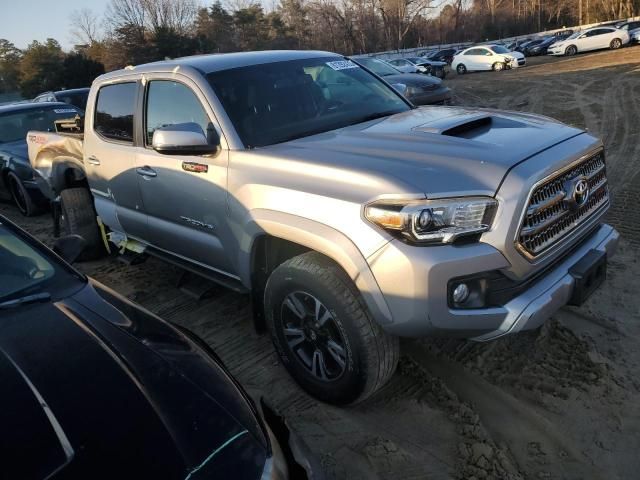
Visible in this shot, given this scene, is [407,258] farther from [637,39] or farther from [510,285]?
[637,39]

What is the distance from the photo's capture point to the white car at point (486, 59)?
88.0 ft

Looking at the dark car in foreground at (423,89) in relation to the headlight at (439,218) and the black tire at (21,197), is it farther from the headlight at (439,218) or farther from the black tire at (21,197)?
the headlight at (439,218)

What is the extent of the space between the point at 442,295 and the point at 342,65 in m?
2.46

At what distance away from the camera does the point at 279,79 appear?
12.1 ft

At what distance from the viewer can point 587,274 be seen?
8.95 feet

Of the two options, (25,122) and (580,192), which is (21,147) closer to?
(25,122)

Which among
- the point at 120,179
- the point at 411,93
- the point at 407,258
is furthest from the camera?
the point at 411,93

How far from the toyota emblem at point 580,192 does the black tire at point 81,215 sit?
4767 millimetres

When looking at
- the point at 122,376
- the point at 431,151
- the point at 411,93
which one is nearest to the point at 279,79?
the point at 431,151

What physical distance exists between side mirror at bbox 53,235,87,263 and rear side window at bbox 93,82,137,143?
58.1 inches

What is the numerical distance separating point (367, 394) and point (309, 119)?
1.83m

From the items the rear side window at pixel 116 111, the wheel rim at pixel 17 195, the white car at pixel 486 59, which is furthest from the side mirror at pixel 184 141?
the white car at pixel 486 59

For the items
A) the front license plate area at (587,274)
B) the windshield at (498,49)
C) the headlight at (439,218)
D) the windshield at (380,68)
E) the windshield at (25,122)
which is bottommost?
the front license plate area at (587,274)

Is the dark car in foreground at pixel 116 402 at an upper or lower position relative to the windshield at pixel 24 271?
lower
